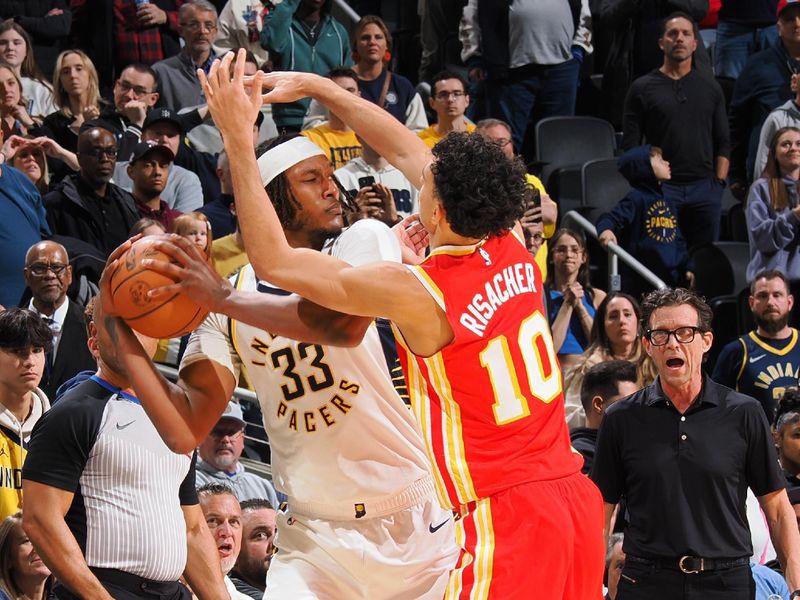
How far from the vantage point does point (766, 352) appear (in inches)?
358

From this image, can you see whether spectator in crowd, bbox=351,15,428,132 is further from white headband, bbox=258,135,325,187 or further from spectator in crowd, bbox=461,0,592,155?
white headband, bbox=258,135,325,187

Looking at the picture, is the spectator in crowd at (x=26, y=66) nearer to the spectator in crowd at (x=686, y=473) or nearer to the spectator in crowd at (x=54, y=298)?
the spectator in crowd at (x=54, y=298)

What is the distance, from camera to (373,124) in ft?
16.1

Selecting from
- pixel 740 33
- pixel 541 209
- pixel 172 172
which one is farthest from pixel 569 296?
pixel 740 33

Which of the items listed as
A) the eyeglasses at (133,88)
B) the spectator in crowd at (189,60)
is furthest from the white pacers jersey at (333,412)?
the spectator in crowd at (189,60)

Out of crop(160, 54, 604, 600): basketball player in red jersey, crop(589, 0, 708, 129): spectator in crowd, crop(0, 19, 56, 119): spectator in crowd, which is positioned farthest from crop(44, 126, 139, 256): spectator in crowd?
crop(589, 0, 708, 129): spectator in crowd

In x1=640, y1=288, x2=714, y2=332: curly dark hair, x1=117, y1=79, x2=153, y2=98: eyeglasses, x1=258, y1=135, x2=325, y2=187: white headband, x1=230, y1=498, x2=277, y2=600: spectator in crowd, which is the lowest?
x1=230, y1=498, x2=277, y2=600: spectator in crowd

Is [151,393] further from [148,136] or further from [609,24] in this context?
[609,24]

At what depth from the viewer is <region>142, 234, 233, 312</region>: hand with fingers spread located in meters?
4.03

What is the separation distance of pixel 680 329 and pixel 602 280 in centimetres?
542

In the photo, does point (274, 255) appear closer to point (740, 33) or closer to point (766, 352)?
point (766, 352)

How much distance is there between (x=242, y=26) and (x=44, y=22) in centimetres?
180

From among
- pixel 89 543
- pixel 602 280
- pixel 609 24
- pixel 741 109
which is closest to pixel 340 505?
pixel 89 543

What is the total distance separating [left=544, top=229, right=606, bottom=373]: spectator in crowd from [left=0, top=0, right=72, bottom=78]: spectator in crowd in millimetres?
5149
